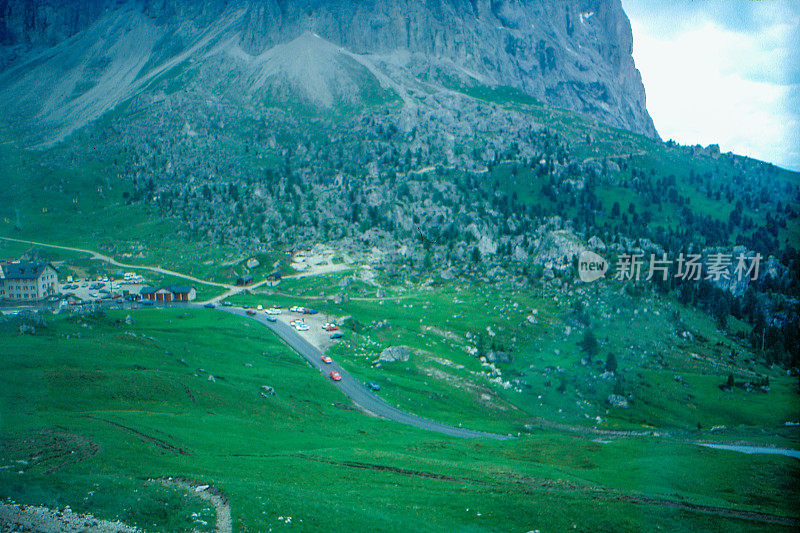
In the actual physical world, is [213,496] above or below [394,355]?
above

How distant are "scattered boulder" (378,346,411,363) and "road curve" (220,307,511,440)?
10.1m

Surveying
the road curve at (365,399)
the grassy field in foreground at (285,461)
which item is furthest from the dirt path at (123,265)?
the grassy field in foreground at (285,461)

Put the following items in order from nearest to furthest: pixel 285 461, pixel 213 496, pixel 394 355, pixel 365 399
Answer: pixel 213 496
pixel 285 461
pixel 365 399
pixel 394 355

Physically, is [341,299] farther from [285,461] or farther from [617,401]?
[285,461]

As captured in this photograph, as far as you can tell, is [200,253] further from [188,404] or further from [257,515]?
[257,515]

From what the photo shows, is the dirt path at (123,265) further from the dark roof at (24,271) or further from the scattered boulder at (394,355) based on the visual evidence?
the scattered boulder at (394,355)

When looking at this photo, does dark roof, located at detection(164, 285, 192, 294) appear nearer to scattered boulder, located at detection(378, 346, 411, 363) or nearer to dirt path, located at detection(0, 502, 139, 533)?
scattered boulder, located at detection(378, 346, 411, 363)

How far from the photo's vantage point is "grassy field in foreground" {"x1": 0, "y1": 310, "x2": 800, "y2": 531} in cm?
3048

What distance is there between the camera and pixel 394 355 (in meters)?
91.4

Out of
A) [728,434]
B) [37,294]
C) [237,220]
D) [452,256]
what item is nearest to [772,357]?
[728,434]

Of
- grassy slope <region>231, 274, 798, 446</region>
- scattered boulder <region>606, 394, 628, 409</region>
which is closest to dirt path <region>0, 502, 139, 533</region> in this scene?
grassy slope <region>231, 274, 798, 446</region>

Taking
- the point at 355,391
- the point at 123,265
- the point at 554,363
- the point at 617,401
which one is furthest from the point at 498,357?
the point at 123,265

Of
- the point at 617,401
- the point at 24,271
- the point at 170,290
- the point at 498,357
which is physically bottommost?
Result: the point at 617,401

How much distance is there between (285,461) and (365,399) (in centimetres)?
3224
